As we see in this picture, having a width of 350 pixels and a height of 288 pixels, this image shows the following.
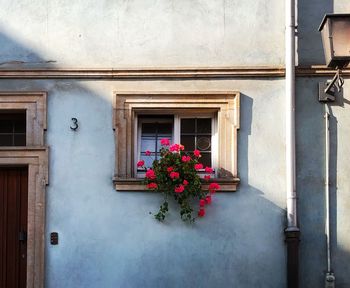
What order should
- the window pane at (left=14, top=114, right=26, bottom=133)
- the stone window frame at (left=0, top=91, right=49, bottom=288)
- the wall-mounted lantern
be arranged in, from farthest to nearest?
1. the window pane at (left=14, top=114, right=26, bottom=133)
2. the stone window frame at (left=0, top=91, right=49, bottom=288)
3. the wall-mounted lantern

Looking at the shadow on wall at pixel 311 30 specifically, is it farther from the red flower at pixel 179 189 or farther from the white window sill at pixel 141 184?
the red flower at pixel 179 189

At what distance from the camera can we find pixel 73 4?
706 cm

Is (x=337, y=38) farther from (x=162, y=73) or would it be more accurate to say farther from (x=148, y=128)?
(x=148, y=128)

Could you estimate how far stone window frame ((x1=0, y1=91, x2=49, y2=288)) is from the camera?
6.79 meters

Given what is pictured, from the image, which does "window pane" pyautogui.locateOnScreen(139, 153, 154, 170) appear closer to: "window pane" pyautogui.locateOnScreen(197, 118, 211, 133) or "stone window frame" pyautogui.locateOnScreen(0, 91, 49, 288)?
"window pane" pyautogui.locateOnScreen(197, 118, 211, 133)

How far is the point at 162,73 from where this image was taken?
6930 millimetres

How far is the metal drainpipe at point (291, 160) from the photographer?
260 inches

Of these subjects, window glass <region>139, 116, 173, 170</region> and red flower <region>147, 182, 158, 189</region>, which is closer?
red flower <region>147, 182, 158, 189</region>

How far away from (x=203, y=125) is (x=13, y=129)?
2326mm

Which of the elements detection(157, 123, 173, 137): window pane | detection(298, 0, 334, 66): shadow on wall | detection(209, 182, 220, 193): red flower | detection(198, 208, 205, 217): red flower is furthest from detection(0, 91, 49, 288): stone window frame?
detection(298, 0, 334, 66): shadow on wall

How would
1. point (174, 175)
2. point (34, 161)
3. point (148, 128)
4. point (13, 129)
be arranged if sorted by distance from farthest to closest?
point (13, 129)
point (148, 128)
point (34, 161)
point (174, 175)

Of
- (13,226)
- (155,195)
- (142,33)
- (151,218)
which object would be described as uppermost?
(142,33)

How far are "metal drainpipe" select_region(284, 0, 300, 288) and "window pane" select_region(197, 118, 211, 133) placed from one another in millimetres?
947

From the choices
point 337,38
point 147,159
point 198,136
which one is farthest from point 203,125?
point 337,38
